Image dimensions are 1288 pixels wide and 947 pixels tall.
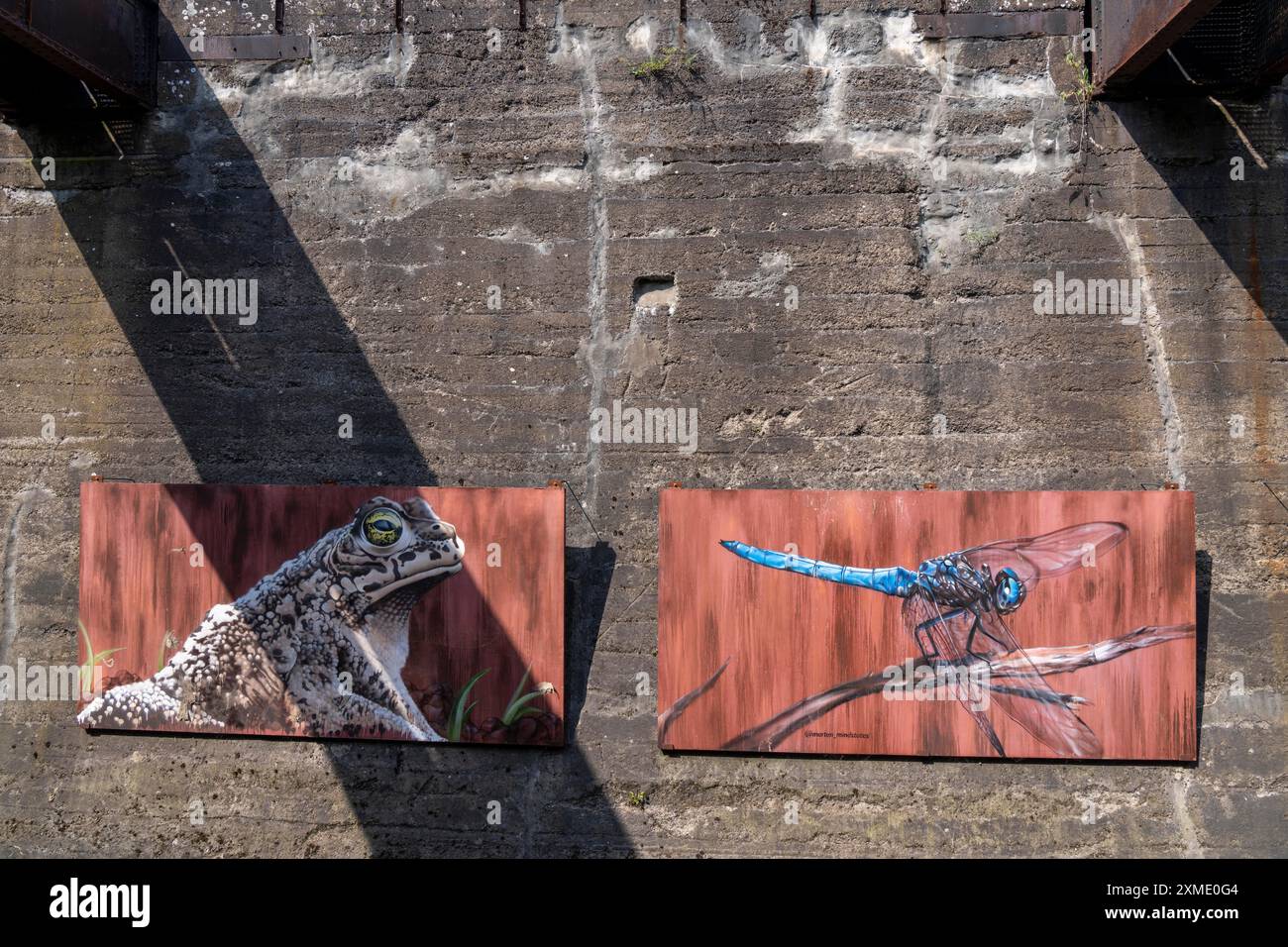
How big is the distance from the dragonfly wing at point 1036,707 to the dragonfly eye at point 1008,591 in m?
0.06

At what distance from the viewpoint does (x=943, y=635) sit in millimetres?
4289

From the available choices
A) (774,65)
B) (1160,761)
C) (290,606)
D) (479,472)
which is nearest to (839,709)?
(1160,761)

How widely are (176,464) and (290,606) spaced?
1.00 m

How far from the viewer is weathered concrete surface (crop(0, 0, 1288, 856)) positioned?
171 inches

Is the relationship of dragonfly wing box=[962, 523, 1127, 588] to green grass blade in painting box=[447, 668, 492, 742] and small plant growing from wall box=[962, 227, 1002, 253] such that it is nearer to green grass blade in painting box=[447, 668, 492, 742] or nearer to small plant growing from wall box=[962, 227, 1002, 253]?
small plant growing from wall box=[962, 227, 1002, 253]

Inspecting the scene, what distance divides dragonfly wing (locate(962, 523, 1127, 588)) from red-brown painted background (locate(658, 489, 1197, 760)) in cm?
4

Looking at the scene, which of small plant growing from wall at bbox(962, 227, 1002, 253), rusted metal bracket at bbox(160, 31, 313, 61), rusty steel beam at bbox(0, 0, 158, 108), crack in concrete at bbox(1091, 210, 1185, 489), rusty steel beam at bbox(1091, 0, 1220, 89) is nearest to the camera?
rusty steel beam at bbox(1091, 0, 1220, 89)

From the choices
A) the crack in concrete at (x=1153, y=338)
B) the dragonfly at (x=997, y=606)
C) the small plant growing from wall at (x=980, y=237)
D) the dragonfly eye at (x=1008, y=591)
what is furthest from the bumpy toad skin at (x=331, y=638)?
the crack in concrete at (x=1153, y=338)

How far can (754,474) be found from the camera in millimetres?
4477

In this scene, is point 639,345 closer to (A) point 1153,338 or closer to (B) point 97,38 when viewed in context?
(A) point 1153,338

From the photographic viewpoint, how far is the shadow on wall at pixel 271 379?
14.7 ft

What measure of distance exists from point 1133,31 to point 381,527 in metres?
4.23

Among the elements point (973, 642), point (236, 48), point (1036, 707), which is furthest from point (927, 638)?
point (236, 48)

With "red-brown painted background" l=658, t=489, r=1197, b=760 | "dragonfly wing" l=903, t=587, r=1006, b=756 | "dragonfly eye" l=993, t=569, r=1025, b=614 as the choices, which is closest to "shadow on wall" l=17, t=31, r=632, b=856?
"red-brown painted background" l=658, t=489, r=1197, b=760
